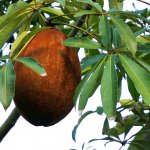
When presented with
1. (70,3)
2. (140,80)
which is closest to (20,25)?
(70,3)

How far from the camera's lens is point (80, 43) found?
4.11 feet

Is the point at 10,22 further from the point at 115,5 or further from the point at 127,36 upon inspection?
the point at 115,5

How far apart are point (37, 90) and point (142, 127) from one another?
0.72 m

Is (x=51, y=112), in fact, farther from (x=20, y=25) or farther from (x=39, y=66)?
(x=20, y=25)

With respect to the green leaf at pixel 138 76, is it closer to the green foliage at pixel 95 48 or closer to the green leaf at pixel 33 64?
the green foliage at pixel 95 48

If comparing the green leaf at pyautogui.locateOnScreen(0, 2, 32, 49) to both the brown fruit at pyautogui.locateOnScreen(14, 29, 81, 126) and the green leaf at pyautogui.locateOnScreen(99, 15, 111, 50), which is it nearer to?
the brown fruit at pyautogui.locateOnScreen(14, 29, 81, 126)

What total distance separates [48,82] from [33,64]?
7 centimetres

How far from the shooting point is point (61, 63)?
4.04 feet

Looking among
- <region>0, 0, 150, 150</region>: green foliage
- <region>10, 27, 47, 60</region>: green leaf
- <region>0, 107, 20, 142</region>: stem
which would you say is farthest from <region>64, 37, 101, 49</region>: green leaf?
<region>0, 107, 20, 142</region>: stem

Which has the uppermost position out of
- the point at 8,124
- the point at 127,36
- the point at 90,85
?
the point at 127,36

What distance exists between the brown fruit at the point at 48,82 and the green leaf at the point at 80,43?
35 millimetres

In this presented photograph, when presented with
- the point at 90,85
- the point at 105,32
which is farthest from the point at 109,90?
the point at 105,32

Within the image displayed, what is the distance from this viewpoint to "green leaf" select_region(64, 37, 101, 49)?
4.03 feet

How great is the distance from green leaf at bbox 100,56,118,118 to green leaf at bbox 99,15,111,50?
1.7 inches
